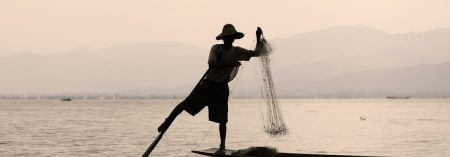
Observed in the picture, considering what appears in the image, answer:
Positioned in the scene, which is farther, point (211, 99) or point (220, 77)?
point (211, 99)

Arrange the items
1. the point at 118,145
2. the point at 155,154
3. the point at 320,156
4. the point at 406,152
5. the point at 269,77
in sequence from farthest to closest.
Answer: the point at 118,145
the point at 406,152
the point at 155,154
the point at 269,77
the point at 320,156

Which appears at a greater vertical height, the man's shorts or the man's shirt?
the man's shirt

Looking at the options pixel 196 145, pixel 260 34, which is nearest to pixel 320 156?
pixel 260 34

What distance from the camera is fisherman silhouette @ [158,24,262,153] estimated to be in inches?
419

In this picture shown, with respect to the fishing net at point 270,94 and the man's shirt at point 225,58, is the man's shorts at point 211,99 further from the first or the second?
the fishing net at point 270,94

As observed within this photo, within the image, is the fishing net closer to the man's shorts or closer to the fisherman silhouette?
the fisherman silhouette

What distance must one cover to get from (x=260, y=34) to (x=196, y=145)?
41.5 feet

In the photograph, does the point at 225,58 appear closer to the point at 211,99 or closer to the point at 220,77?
the point at 220,77

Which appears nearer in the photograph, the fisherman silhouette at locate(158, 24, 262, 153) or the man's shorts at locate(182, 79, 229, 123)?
the fisherman silhouette at locate(158, 24, 262, 153)

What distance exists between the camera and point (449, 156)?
19438 mm

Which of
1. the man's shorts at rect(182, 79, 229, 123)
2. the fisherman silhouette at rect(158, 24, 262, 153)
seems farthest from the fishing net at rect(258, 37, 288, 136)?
the man's shorts at rect(182, 79, 229, 123)

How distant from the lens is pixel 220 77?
10.7 metres

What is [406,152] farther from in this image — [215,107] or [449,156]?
[215,107]

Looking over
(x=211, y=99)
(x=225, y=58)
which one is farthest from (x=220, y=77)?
(x=211, y=99)
